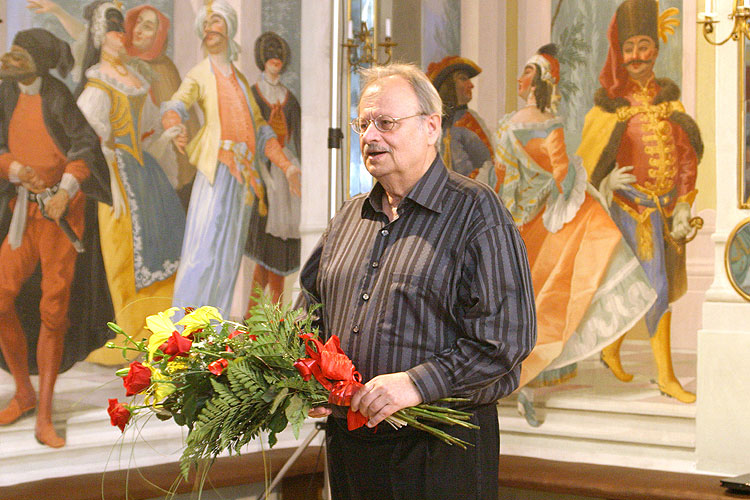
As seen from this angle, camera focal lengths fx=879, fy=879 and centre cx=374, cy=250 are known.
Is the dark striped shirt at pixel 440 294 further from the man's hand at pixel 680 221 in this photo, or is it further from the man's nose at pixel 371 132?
the man's hand at pixel 680 221

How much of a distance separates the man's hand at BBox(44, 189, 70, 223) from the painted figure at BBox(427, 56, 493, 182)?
2.31 meters

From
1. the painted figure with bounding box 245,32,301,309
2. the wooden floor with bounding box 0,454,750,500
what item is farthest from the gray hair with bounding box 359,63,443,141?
the painted figure with bounding box 245,32,301,309

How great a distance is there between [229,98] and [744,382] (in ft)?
10.7

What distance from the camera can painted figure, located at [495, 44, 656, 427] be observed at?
5055 mm

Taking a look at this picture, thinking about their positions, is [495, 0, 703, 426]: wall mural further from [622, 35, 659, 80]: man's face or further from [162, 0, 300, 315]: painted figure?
[162, 0, 300, 315]: painted figure

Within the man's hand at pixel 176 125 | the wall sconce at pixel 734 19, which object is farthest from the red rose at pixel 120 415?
the wall sconce at pixel 734 19

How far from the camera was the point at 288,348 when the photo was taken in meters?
2.49

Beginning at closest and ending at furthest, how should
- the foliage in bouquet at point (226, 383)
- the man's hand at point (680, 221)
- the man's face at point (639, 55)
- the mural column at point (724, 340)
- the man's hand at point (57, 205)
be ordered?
the foliage in bouquet at point (226, 383) → the man's hand at point (57, 205) → the mural column at point (724, 340) → the man's hand at point (680, 221) → the man's face at point (639, 55)

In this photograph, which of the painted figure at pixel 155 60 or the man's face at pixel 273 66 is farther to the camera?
the man's face at pixel 273 66

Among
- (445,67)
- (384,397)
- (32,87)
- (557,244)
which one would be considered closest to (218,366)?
(384,397)

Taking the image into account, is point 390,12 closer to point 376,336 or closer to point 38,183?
point 38,183

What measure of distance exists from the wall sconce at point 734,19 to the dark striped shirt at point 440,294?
7.87 ft

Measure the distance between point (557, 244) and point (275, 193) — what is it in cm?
175

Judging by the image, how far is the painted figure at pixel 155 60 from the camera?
472 cm
